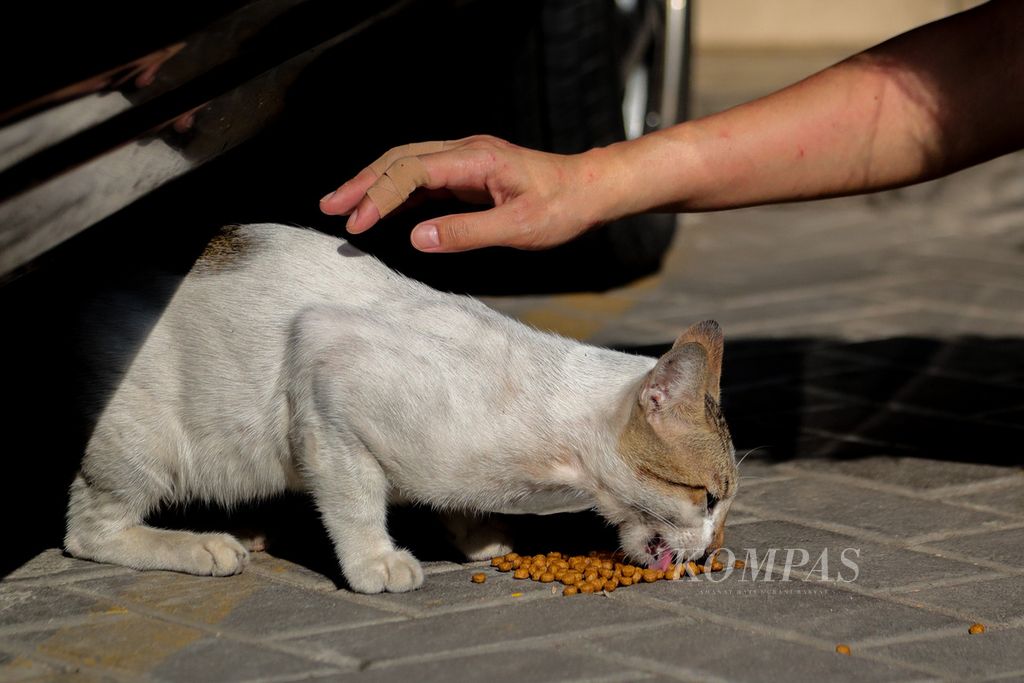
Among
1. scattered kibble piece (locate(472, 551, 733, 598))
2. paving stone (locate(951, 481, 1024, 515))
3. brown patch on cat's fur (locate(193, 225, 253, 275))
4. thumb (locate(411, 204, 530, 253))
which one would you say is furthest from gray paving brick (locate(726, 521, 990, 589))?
brown patch on cat's fur (locate(193, 225, 253, 275))

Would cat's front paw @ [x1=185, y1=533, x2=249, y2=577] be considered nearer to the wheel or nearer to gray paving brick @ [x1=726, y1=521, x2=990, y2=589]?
gray paving brick @ [x1=726, y1=521, x2=990, y2=589]

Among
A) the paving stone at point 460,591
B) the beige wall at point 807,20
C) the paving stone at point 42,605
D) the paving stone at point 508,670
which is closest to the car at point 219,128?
the paving stone at point 42,605

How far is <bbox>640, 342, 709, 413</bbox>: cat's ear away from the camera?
245 centimetres

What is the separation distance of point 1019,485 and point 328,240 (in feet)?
5.91

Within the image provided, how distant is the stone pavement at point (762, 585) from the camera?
7.47 feet

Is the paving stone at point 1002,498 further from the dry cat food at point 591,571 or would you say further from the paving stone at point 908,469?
the dry cat food at point 591,571

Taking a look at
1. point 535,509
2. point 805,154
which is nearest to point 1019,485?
point 805,154

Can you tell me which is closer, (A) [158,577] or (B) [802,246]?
(A) [158,577]

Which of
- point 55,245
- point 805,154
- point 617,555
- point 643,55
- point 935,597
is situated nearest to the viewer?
point 55,245

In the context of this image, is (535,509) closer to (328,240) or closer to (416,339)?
(416,339)

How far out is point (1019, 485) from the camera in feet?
10.4

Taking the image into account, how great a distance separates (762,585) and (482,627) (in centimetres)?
60

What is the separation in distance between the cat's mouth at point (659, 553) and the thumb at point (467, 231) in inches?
27.4

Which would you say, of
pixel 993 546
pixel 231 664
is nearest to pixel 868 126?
pixel 993 546
